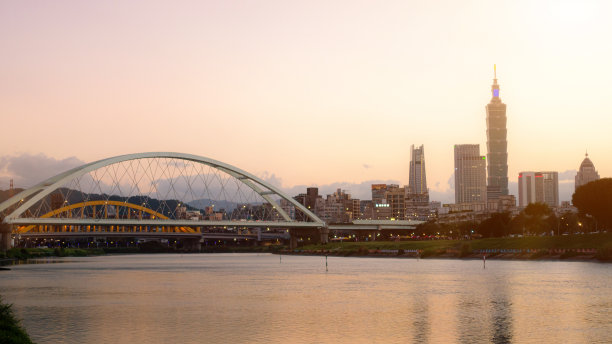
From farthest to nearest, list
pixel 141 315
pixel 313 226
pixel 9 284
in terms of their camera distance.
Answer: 1. pixel 313 226
2. pixel 9 284
3. pixel 141 315

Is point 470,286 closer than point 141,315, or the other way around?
point 141,315

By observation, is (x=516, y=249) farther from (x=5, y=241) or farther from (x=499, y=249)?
(x=5, y=241)

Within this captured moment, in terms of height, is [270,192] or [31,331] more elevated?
[270,192]

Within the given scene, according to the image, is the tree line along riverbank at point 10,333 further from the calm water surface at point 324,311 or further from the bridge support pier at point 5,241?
the bridge support pier at point 5,241

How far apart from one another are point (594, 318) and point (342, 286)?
24358 mm

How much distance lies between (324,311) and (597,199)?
7810cm

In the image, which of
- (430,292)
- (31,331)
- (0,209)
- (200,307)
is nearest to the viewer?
(31,331)

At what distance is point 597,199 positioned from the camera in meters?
102

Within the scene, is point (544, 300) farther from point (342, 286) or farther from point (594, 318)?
point (342, 286)

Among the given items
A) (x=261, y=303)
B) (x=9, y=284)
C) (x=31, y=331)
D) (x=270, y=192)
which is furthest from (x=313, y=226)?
(x=31, y=331)

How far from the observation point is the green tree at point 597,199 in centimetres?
10062

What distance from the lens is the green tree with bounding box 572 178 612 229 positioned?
10062 cm

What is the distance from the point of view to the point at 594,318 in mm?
31078

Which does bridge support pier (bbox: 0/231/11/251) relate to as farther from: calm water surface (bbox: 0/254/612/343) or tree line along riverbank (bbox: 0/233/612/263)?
calm water surface (bbox: 0/254/612/343)
